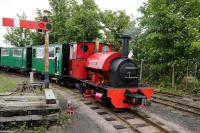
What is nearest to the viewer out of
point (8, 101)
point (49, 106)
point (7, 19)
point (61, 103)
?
point (49, 106)

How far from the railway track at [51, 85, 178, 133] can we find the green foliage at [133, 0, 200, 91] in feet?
22.8

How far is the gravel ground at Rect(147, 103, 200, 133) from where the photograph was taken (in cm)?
924

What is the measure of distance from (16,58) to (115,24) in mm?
10346

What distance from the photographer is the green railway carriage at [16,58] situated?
92.0 feet

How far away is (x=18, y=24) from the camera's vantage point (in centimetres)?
1273

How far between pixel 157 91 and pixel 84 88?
5343mm

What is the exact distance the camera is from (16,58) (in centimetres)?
3056

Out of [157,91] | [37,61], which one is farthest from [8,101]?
[37,61]

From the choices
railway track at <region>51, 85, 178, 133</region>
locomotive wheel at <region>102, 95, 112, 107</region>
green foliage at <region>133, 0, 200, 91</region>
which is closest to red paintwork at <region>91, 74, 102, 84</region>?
railway track at <region>51, 85, 178, 133</region>

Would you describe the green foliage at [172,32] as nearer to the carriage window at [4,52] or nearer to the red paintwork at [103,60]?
the red paintwork at [103,60]

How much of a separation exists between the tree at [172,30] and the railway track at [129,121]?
6992 mm

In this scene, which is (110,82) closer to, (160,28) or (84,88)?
(84,88)

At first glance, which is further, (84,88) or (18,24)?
(84,88)

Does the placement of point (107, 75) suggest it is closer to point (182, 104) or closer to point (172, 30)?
point (182, 104)
